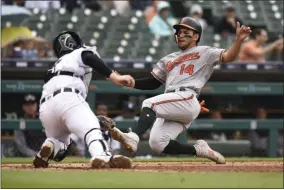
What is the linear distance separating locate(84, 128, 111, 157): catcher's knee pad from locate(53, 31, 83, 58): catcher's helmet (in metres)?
1.07

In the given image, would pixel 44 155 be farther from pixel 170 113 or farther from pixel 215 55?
pixel 215 55

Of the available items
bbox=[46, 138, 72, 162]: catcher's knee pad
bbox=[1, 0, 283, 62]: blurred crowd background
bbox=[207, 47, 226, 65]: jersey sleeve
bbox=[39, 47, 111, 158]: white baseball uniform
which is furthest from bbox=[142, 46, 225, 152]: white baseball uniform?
bbox=[1, 0, 283, 62]: blurred crowd background

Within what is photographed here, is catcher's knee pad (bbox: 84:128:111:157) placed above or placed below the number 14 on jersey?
below

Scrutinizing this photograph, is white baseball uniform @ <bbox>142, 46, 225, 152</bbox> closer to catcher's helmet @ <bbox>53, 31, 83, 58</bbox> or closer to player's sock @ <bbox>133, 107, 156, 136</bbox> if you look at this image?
player's sock @ <bbox>133, 107, 156, 136</bbox>

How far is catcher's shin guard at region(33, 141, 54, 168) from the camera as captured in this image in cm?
798

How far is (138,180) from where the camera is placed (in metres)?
6.70

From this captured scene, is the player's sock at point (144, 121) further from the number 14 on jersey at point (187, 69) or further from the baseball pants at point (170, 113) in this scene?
the number 14 on jersey at point (187, 69)

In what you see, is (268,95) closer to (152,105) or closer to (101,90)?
(101,90)

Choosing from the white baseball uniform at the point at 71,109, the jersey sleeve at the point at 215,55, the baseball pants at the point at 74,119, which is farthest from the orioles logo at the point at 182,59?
the baseball pants at the point at 74,119

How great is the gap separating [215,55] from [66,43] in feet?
4.59

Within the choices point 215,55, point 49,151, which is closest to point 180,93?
point 215,55

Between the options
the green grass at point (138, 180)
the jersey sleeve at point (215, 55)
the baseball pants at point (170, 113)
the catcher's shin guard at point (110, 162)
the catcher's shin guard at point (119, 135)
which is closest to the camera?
the green grass at point (138, 180)

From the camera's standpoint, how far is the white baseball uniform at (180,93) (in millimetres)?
8234

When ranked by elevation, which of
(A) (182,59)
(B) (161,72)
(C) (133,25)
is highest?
(C) (133,25)
